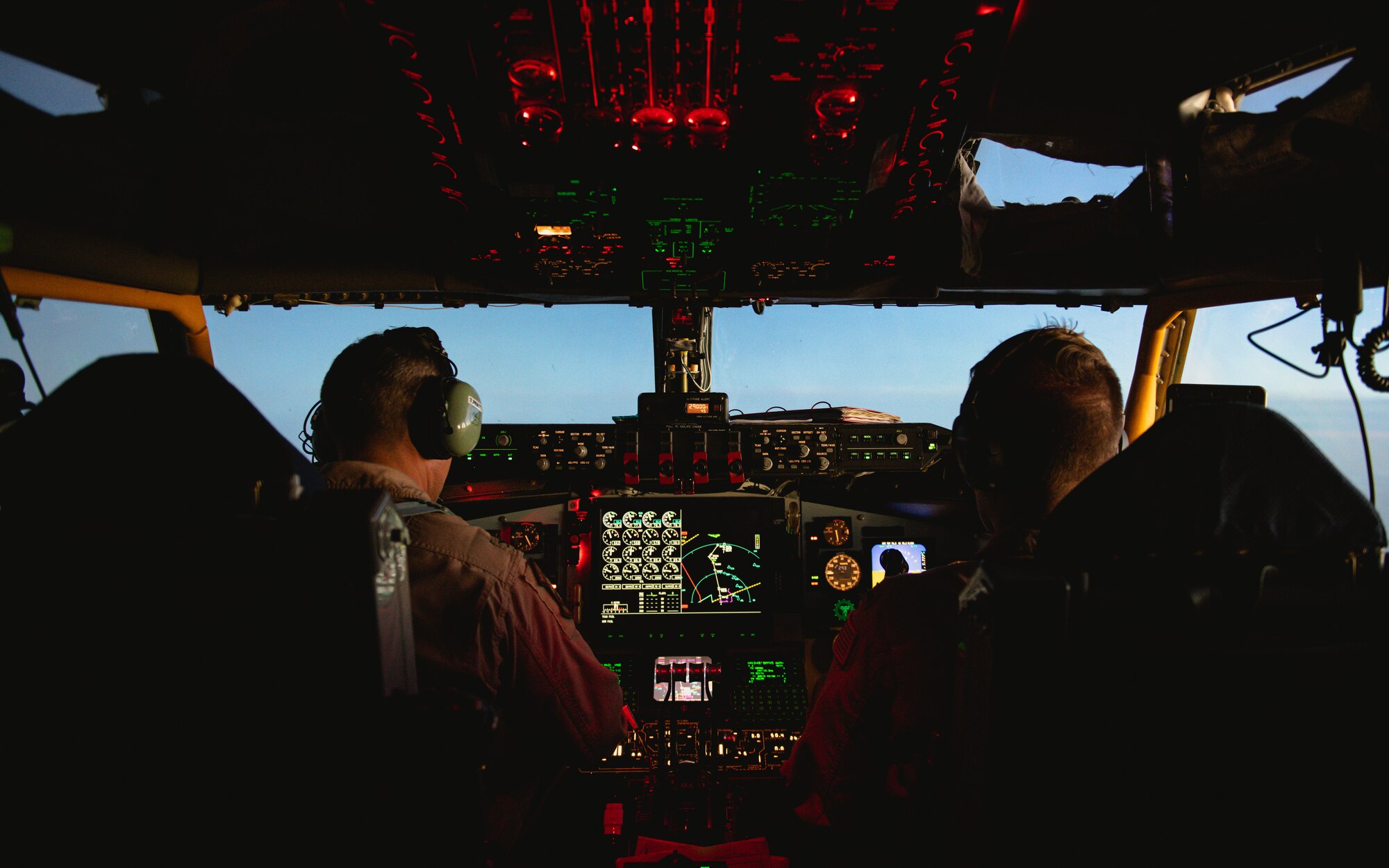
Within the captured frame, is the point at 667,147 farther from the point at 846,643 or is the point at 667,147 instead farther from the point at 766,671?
the point at 766,671

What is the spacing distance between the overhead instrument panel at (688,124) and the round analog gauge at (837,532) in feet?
2.59

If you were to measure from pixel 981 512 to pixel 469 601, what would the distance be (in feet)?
3.07

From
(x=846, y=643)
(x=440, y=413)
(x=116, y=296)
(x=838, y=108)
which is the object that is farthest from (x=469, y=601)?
(x=116, y=296)

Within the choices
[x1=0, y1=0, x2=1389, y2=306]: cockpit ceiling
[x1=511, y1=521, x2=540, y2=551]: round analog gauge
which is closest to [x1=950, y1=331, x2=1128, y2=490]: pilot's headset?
[x1=0, y1=0, x2=1389, y2=306]: cockpit ceiling

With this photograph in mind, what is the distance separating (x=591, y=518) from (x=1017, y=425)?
1316mm

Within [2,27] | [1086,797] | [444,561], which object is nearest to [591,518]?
[444,561]

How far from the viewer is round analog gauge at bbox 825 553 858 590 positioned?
212 centimetres

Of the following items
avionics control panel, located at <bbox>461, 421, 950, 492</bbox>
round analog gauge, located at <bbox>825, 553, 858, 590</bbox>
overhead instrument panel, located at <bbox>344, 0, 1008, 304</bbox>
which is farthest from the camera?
round analog gauge, located at <bbox>825, 553, 858, 590</bbox>

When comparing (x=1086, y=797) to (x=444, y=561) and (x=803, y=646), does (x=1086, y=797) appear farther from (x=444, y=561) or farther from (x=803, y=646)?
(x=803, y=646)

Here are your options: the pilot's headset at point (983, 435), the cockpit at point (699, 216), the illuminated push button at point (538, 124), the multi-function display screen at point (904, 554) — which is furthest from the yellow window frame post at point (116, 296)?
the multi-function display screen at point (904, 554)

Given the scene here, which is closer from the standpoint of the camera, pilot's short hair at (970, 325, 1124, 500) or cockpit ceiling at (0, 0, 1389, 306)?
pilot's short hair at (970, 325, 1124, 500)

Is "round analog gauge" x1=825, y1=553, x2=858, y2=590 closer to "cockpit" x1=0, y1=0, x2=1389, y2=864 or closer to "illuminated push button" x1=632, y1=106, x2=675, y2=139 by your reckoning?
"cockpit" x1=0, y1=0, x2=1389, y2=864

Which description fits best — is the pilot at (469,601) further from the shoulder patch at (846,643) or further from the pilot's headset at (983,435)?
the pilot's headset at (983,435)

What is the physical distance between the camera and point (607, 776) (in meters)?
1.88
